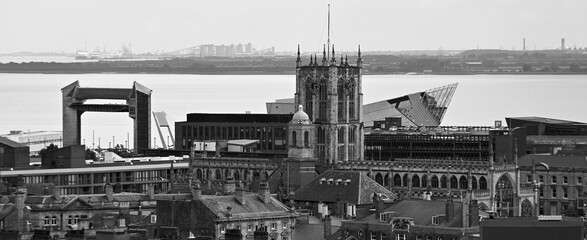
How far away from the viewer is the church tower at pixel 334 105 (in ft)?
497

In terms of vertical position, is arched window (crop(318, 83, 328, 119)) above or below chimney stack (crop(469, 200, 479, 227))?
above

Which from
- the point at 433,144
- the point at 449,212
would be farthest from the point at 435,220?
the point at 433,144

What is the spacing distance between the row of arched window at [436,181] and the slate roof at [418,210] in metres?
44.1

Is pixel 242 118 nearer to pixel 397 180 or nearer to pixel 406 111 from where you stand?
pixel 406 111

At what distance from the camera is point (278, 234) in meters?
92.4

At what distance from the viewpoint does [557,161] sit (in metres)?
150

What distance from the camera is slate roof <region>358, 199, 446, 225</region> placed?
3492 inches

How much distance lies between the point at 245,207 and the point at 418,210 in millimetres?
7569

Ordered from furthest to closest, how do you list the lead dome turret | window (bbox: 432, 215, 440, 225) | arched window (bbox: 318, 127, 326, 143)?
1. arched window (bbox: 318, 127, 326, 143)
2. the lead dome turret
3. window (bbox: 432, 215, 440, 225)

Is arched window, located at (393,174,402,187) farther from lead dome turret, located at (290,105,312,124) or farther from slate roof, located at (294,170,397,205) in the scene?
slate roof, located at (294,170,397,205)

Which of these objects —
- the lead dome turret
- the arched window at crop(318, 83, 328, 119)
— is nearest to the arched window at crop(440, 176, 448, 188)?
the lead dome turret

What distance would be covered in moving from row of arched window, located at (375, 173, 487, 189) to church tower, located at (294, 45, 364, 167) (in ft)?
29.2

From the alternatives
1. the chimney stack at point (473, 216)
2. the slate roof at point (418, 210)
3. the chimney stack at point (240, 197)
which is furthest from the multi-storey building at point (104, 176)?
the chimney stack at point (473, 216)

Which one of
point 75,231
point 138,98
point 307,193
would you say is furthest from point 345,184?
point 138,98
